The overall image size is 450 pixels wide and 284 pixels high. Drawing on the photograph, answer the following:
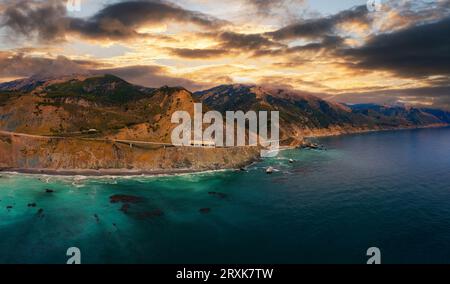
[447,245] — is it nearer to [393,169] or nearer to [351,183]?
[351,183]

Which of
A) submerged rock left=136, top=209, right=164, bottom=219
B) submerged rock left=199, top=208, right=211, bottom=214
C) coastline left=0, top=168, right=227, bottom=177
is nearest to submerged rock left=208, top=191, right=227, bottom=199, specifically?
submerged rock left=199, top=208, right=211, bottom=214

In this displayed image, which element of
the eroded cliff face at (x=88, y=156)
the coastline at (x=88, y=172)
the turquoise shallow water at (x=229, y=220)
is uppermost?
the eroded cliff face at (x=88, y=156)

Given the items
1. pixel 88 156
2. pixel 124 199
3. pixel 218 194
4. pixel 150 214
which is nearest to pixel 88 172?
pixel 88 156

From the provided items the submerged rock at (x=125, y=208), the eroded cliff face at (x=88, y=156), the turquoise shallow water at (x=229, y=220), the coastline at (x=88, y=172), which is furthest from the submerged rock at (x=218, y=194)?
the eroded cliff face at (x=88, y=156)

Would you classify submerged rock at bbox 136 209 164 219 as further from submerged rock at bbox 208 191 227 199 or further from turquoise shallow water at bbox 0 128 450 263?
submerged rock at bbox 208 191 227 199

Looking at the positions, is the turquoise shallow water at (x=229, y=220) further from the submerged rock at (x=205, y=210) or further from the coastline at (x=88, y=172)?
the coastline at (x=88, y=172)

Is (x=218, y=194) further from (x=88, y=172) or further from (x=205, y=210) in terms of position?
(x=88, y=172)
